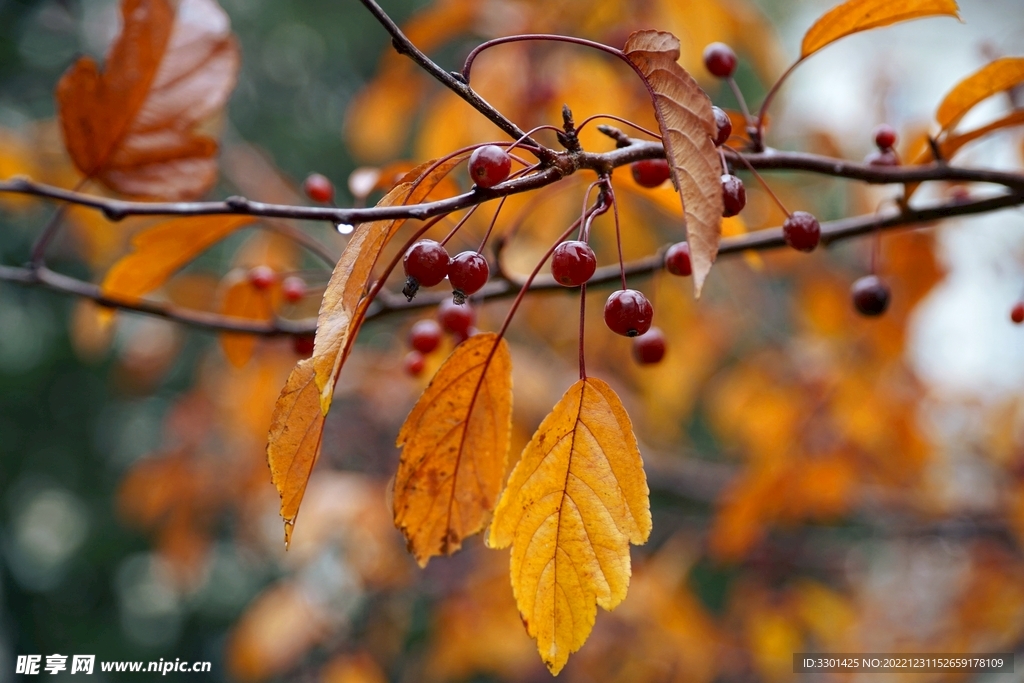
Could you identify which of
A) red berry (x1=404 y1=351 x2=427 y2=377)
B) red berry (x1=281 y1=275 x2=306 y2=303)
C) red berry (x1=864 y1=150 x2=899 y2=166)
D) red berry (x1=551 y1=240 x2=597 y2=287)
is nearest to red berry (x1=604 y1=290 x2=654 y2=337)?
red berry (x1=551 y1=240 x2=597 y2=287)

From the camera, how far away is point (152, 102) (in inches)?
36.1

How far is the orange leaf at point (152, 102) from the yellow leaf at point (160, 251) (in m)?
0.07

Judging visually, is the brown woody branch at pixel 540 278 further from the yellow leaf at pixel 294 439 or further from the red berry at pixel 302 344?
the yellow leaf at pixel 294 439

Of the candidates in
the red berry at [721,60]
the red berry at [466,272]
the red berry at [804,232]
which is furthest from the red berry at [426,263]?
the red berry at [721,60]

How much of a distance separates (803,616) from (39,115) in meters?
5.96

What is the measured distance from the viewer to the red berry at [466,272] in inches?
21.1

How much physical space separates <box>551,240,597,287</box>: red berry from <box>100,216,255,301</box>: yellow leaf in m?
0.46

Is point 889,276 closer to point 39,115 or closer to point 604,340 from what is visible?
point 604,340

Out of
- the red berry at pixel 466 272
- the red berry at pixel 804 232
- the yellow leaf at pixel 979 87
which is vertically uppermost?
the yellow leaf at pixel 979 87

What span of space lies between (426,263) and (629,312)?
161 mm

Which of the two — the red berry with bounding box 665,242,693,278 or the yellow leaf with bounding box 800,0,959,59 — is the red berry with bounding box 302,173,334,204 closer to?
the red berry with bounding box 665,242,693,278

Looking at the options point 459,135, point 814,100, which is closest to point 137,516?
point 459,135

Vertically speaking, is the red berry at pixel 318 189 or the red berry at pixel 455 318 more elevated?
the red berry at pixel 318 189

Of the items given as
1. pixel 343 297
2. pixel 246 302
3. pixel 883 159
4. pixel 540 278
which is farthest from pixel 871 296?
pixel 246 302
